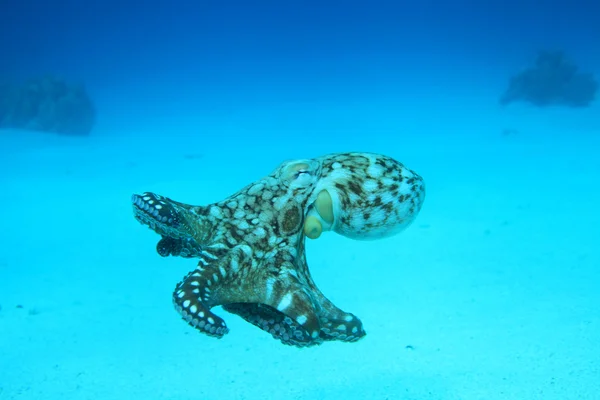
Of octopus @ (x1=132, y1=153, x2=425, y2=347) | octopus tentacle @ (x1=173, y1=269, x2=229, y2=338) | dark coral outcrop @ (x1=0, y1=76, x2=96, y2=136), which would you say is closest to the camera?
octopus tentacle @ (x1=173, y1=269, x2=229, y2=338)

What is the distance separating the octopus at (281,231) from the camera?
2.81 m

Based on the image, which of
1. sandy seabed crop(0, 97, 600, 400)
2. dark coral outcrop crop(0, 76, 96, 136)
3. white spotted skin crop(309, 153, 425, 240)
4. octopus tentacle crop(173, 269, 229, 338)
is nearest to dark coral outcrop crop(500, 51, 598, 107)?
sandy seabed crop(0, 97, 600, 400)

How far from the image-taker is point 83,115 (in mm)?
32625

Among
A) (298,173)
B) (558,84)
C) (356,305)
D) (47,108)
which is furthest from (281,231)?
(558,84)

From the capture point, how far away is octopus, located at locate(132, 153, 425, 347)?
2.81 metres

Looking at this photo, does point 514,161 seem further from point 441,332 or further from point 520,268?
point 441,332

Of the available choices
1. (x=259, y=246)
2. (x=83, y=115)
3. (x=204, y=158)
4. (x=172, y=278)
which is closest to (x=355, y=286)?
(x=172, y=278)

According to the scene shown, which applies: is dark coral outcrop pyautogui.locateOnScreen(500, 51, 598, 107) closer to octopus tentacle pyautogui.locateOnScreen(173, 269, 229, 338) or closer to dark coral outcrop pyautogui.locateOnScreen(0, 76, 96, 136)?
dark coral outcrop pyautogui.locateOnScreen(0, 76, 96, 136)

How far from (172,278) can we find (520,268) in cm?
673

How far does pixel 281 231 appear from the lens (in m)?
3.19

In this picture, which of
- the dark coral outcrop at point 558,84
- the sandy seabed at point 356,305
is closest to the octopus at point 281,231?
the sandy seabed at point 356,305

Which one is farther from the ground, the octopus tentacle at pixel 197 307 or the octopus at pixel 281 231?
the octopus at pixel 281 231

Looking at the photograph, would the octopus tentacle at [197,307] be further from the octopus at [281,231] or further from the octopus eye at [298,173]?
the octopus eye at [298,173]

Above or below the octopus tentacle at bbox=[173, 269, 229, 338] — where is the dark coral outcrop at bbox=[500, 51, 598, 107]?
above
